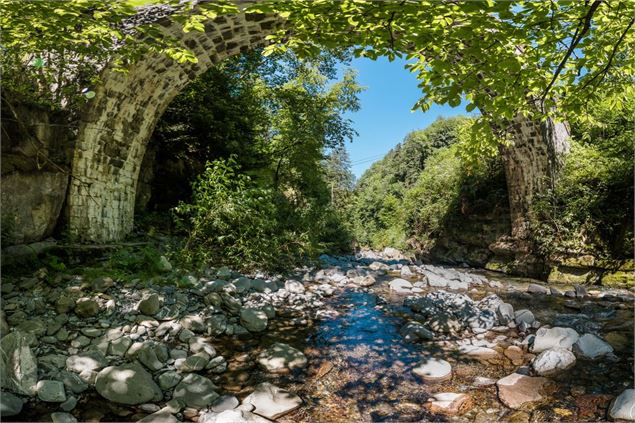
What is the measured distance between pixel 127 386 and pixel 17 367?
829 mm

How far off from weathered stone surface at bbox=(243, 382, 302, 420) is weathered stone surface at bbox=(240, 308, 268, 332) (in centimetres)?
143

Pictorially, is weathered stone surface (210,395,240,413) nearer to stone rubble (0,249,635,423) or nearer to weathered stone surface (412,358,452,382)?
stone rubble (0,249,635,423)

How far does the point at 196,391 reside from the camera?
108 inches

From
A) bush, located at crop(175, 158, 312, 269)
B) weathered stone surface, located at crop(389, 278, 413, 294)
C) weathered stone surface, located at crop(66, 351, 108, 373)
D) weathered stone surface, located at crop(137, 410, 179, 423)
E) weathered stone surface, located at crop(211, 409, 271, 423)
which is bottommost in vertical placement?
weathered stone surface, located at crop(389, 278, 413, 294)

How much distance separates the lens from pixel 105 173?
603 cm

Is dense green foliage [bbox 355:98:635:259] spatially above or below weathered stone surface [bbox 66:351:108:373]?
above

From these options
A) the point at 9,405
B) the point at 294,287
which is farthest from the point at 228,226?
the point at 9,405

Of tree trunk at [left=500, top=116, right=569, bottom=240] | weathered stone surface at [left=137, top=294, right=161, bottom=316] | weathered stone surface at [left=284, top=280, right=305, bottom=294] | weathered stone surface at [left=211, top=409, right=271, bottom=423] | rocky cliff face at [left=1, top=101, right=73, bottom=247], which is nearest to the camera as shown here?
weathered stone surface at [left=211, top=409, right=271, bottom=423]

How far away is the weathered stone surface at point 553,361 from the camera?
10.3 ft

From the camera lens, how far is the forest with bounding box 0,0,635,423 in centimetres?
277

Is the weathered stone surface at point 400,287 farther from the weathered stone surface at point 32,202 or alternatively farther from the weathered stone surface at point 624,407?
the weathered stone surface at point 32,202

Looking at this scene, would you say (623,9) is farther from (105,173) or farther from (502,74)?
(105,173)

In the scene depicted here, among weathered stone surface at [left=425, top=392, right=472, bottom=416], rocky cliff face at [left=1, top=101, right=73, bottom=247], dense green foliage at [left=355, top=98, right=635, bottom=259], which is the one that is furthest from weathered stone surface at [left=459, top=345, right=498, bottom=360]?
rocky cliff face at [left=1, top=101, right=73, bottom=247]

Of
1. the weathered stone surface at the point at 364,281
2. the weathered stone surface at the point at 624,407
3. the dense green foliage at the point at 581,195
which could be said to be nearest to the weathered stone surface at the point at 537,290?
the dense green foliage at the point at 581,195
